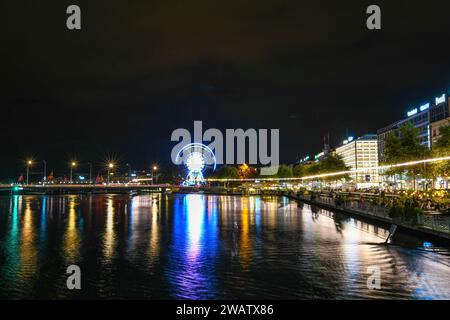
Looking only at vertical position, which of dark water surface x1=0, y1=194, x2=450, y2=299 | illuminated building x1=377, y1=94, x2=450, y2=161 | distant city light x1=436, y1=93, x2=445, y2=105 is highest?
A: distant city light x1=436, y1=93, x2=445, y2=105

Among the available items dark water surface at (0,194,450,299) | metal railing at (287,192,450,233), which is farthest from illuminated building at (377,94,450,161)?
dark water surface at (0,194,450,299)

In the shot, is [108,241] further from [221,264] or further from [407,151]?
[407,151]

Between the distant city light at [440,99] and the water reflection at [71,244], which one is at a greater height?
the distant city light at [440,99]

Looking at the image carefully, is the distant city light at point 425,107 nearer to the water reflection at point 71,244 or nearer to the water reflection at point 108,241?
the water reflection at point 108,241

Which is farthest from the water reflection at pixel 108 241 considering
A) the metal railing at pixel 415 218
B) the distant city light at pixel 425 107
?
the distant city light at pixel 425 107

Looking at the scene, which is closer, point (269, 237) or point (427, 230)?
point (427, 230)

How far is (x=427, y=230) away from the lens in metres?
25.3

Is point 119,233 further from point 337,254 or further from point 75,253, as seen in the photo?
point 337,254

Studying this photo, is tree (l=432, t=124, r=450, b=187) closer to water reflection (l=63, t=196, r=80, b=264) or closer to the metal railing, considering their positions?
the metal railing

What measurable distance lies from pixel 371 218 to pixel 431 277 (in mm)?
21603

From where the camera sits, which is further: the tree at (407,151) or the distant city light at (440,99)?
the distant city light at (440,99)

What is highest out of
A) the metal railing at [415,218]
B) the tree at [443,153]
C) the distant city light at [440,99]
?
the distant city light at [440,99]
